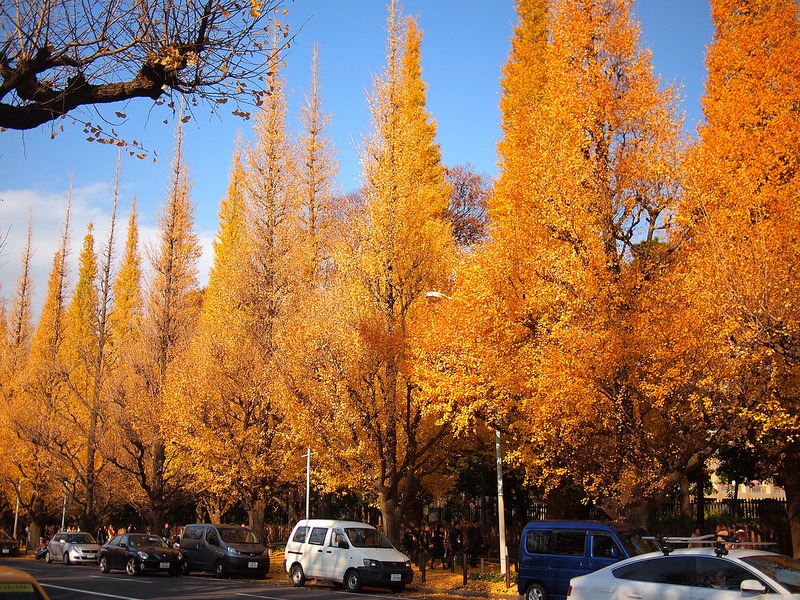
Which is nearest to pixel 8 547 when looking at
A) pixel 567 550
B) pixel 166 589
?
pixel 166 589

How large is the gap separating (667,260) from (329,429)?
10.4 m

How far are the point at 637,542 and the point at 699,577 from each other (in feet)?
19.5

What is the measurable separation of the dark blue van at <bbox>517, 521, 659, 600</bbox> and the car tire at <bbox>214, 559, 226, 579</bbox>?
11103 millimetres

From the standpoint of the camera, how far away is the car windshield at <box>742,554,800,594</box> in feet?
26.4

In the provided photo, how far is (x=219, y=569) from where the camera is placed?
2297 centimetres

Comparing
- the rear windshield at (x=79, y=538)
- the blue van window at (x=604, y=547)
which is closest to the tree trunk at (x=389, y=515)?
the blue van window at (x=604, y=547)

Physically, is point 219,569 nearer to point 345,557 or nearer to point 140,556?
point 140,556

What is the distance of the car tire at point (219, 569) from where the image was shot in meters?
22.9

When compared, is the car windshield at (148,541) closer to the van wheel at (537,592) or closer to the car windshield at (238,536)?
the car windshield at (238,536)

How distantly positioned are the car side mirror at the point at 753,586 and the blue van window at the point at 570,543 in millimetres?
6776

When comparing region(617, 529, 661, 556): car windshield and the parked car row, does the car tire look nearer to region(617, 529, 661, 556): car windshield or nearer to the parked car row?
region(617, 529, 661, 556): car windshield

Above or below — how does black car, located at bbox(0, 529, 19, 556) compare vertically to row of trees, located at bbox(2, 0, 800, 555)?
below

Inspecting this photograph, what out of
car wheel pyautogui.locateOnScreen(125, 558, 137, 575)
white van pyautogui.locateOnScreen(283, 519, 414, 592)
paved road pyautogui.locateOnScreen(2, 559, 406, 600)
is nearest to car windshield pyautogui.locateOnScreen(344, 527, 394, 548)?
white van pyautogui.locateOnScreen(283, 519, 414, 592)

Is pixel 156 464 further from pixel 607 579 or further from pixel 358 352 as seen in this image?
pixel 607 579
